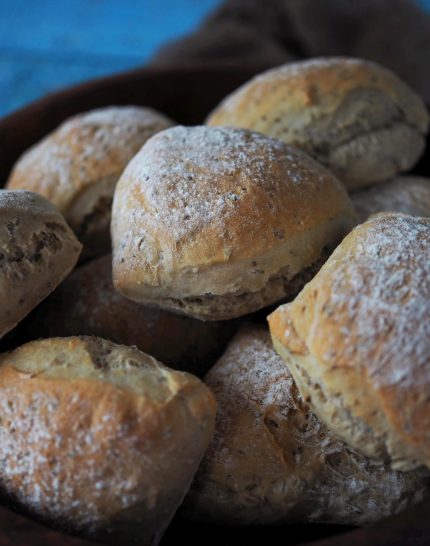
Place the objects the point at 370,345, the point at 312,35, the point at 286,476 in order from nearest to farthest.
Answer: the point at 370,345 < the point at 286,476 < the point at 312,35

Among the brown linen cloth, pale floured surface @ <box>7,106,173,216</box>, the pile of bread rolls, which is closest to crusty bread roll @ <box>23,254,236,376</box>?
the pile of bread rolls

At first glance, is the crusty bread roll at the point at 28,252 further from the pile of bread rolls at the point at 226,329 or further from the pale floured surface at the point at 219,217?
the pale floured surface at the point at 219,217

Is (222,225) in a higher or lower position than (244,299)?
higher

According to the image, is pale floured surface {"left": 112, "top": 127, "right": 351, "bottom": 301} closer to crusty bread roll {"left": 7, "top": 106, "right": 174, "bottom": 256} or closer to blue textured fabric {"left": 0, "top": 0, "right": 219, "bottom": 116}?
crusty bread roll {"left": 7, "top": 106, "right": 174, "bottom": 256}

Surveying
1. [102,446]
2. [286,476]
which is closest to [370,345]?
[286,476]

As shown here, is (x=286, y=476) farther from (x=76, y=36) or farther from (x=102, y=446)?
(x=76, y=36)

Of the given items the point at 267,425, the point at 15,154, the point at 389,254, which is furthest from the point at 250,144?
the point at 15,154

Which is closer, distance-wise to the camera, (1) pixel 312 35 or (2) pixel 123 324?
(2) pixel 123 324
